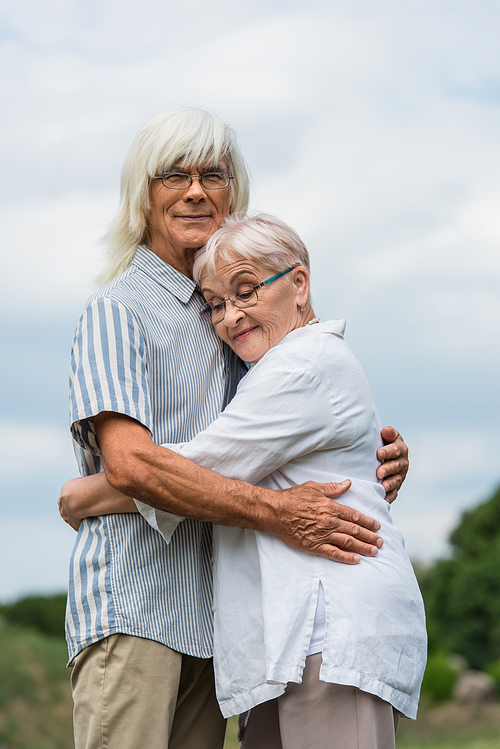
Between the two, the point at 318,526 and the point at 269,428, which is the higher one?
the point at 269,428

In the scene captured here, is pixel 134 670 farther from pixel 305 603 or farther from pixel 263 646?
pixel 305 603

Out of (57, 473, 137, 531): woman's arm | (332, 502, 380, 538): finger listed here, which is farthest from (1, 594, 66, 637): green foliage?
(332, 502, 380, 538): finger

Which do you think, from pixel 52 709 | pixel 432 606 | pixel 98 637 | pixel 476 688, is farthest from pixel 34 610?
pixel 432 606

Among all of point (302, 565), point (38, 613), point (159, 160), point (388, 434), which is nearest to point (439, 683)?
point (38, 613)

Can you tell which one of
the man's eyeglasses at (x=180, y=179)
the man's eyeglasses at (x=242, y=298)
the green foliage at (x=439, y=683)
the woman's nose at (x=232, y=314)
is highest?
the man's eyeglasses at (x=180, y=179)

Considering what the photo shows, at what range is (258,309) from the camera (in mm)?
2756

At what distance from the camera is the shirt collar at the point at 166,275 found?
9.88 feet

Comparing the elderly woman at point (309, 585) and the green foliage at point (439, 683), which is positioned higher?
the elderly woman at point (309, 585)

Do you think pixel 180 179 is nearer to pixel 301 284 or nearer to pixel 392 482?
pixel 301 284

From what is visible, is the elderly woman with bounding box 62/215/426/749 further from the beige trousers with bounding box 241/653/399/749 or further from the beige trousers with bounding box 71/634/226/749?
the beige trousers with bounding box 71/634/226/749

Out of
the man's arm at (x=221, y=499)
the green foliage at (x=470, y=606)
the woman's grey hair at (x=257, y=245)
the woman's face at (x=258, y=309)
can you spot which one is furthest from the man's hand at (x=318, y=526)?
the green foliage at (x=470, y=606)

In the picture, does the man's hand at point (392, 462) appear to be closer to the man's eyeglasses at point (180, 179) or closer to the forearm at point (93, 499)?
the forearm at point (93, 499)

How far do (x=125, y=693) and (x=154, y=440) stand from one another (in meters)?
0.85

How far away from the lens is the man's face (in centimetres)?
305
